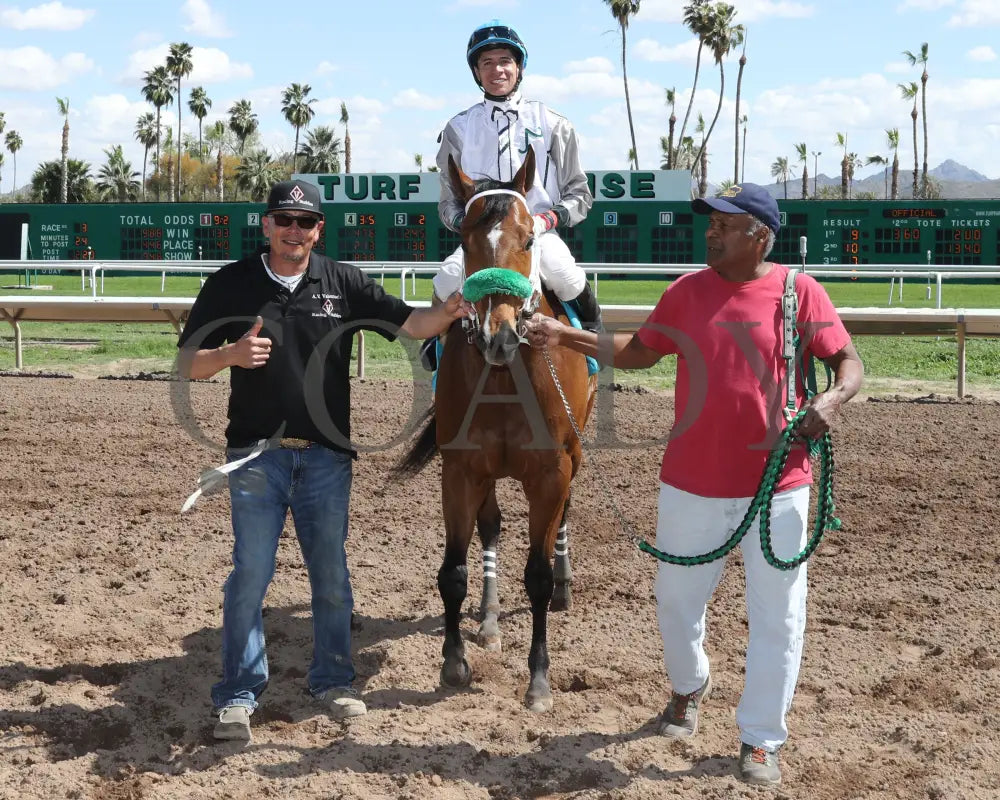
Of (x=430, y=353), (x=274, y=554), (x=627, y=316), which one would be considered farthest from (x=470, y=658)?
(x=627, y=316)

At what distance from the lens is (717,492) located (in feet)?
11.4

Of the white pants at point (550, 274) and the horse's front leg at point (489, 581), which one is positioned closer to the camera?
the white pants at point (550, 274)

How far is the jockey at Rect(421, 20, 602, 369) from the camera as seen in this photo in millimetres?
4781

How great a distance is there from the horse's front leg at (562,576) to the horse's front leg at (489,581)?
0.96 feet

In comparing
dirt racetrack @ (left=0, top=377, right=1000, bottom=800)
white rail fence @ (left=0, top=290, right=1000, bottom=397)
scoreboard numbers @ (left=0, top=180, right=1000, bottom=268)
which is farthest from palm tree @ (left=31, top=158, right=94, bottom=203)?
dirt racetrack @ (left=0, top=377, right=1000, bottom=800)

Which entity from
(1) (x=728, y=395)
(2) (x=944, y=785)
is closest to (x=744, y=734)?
(2) (x=944, y=785)

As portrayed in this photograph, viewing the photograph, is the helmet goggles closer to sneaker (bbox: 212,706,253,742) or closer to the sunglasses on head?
the sunglasses on head

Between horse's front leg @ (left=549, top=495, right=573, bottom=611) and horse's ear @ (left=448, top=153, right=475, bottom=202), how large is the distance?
1.77m

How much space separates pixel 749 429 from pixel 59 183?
59644 mm

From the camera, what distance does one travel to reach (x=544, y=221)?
4.30 meters

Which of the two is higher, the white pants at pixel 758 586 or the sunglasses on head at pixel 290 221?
the sunglasses on head at pixel 290 221

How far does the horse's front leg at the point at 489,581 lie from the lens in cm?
477

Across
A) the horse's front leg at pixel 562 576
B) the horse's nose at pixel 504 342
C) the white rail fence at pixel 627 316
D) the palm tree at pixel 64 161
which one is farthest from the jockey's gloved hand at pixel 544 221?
the palm tree at pixel 64 161

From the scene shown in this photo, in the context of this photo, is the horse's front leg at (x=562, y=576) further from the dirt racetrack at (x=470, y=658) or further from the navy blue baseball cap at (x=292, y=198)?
the navy blue baseball cap at (x=292, y=198)
